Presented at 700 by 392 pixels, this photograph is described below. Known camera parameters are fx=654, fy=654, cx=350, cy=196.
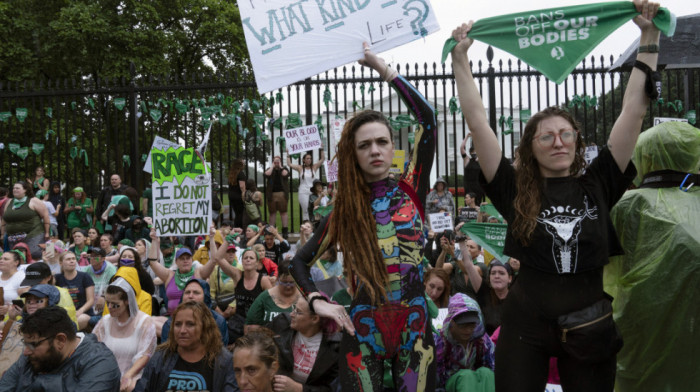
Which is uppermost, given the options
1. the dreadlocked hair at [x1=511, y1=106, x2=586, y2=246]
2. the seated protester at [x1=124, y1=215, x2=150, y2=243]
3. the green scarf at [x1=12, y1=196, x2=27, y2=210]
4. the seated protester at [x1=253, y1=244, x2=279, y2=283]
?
the dreadlocked hair at [x1=511, y1=106, x2=586, y2=246]

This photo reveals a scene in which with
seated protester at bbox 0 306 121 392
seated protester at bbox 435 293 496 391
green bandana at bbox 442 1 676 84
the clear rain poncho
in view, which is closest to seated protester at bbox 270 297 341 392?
seated protester at bbox 435 293 496 391

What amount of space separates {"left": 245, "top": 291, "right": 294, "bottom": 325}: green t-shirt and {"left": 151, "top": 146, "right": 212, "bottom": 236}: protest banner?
36.5 inches

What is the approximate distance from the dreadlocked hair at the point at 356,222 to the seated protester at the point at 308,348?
180 cm

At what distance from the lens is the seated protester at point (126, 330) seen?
5.44 m

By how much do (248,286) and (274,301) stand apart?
1037 millimetres

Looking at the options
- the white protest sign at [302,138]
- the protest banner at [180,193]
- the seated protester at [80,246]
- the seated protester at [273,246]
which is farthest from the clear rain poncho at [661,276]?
the seated protester at [80,246]

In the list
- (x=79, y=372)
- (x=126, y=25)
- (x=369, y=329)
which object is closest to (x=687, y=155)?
(x=369, y=329)

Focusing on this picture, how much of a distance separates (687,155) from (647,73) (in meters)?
0.55

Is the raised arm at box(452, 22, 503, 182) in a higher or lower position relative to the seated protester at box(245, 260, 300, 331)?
higher

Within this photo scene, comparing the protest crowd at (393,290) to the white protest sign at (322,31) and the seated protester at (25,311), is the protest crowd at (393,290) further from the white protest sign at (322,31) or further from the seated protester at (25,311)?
the white protest sign at (322,31)

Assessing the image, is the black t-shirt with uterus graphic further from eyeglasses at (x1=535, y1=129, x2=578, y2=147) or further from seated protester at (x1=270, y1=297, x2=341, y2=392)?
seated protester at (x1=270, y1=297, x2=341, y2=392)

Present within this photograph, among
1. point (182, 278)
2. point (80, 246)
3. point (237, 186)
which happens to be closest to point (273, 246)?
point (182, 278)

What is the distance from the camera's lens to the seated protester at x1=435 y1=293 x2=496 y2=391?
406 centimetres

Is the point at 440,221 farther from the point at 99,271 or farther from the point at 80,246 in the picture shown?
the point at 80,246
